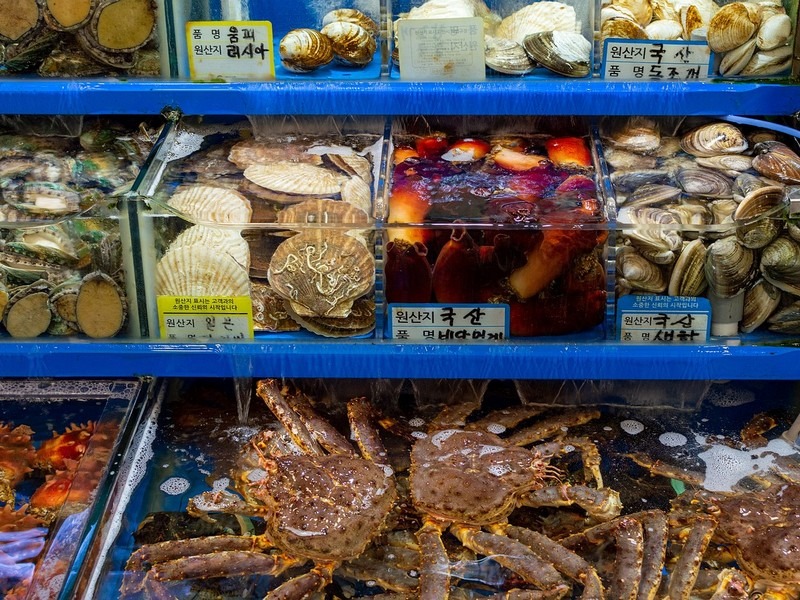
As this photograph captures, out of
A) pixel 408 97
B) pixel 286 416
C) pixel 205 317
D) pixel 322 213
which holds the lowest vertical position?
pixel 286 416

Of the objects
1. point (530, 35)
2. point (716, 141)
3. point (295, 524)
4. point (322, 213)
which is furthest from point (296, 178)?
point (716, 141)

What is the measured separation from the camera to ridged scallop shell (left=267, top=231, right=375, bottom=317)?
191 centimetres

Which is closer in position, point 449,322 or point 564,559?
point 564,559

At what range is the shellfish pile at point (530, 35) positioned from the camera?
1.99 metres

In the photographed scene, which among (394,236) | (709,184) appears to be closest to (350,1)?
(394,236)

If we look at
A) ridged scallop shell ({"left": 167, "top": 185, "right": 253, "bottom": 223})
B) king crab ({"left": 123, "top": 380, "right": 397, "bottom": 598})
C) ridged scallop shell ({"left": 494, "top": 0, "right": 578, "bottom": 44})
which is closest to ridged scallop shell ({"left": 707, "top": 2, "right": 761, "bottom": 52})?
ridged scallop shell ({"left": 494, "top": 0, "right": 578, "bottom": 44})

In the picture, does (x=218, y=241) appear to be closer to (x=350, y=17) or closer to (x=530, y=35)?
(x=350, y=17)

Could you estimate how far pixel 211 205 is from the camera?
1932 mm

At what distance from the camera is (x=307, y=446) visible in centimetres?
193

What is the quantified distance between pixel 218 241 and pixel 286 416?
0.43 metres

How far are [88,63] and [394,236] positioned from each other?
33.1 inches

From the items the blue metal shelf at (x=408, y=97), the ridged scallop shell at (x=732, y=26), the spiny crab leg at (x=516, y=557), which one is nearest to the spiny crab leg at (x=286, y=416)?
the spiny crab leg at (x=516, y=557)

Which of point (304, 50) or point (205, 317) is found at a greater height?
point (304, 50)

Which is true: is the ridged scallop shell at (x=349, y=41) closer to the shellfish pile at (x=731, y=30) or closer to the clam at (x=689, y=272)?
the shellfish pile at (x=731, y=30)
